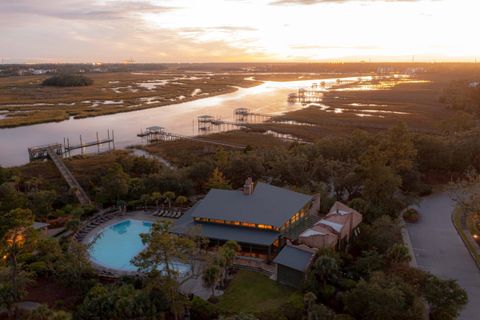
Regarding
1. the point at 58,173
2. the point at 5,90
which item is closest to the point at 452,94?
the point at 58,173

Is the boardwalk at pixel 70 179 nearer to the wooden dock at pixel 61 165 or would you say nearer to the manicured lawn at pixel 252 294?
the wooden dock at pixel 61 165

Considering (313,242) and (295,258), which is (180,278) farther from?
(313,242)

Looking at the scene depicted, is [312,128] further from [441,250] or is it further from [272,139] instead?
[441,250]

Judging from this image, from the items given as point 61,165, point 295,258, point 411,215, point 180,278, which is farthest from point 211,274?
point 61,165

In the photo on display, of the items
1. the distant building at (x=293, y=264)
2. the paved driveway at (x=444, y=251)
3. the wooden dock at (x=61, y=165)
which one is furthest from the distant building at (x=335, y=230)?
the wooden dock at (x=61, y=165)

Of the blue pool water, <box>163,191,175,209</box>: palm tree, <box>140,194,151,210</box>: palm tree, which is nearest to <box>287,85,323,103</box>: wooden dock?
<box>163,191,175,209</box>: palm tree
